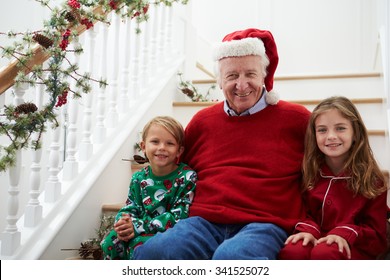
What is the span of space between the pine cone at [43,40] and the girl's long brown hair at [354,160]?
858mm

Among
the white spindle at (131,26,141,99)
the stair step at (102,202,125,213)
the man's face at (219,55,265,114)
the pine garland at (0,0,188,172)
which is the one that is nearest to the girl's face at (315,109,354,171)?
the man's face at (219,55,265,114)

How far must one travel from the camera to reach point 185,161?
1.40 metres

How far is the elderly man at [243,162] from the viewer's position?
109 centimetres

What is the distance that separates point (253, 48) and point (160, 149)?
0.43 metres

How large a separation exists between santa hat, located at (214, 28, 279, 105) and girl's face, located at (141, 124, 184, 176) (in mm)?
308

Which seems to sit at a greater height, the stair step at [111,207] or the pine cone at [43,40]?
the pine cone at [43,40]

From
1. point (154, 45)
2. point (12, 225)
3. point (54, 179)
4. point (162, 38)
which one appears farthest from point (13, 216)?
point (162, 38)

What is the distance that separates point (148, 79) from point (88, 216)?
0.91 metres

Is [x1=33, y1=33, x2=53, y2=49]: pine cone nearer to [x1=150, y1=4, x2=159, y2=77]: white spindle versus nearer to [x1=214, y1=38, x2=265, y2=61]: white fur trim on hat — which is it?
[x1=214, y1=38, x2=265, y2=61]: white fur trim on hat

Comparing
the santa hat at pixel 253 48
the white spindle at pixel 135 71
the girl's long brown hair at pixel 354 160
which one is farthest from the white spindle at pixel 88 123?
the girl's long brown hair at pixel 354 160

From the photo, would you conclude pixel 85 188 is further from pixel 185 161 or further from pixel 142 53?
pixel 142 53

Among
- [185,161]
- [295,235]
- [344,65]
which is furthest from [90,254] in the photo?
[344,65]

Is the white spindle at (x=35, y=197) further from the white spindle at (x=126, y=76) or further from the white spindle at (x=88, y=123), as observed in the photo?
the white spindle at (x=126, y=76)

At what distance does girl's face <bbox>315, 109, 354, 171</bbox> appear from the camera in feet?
3.85
